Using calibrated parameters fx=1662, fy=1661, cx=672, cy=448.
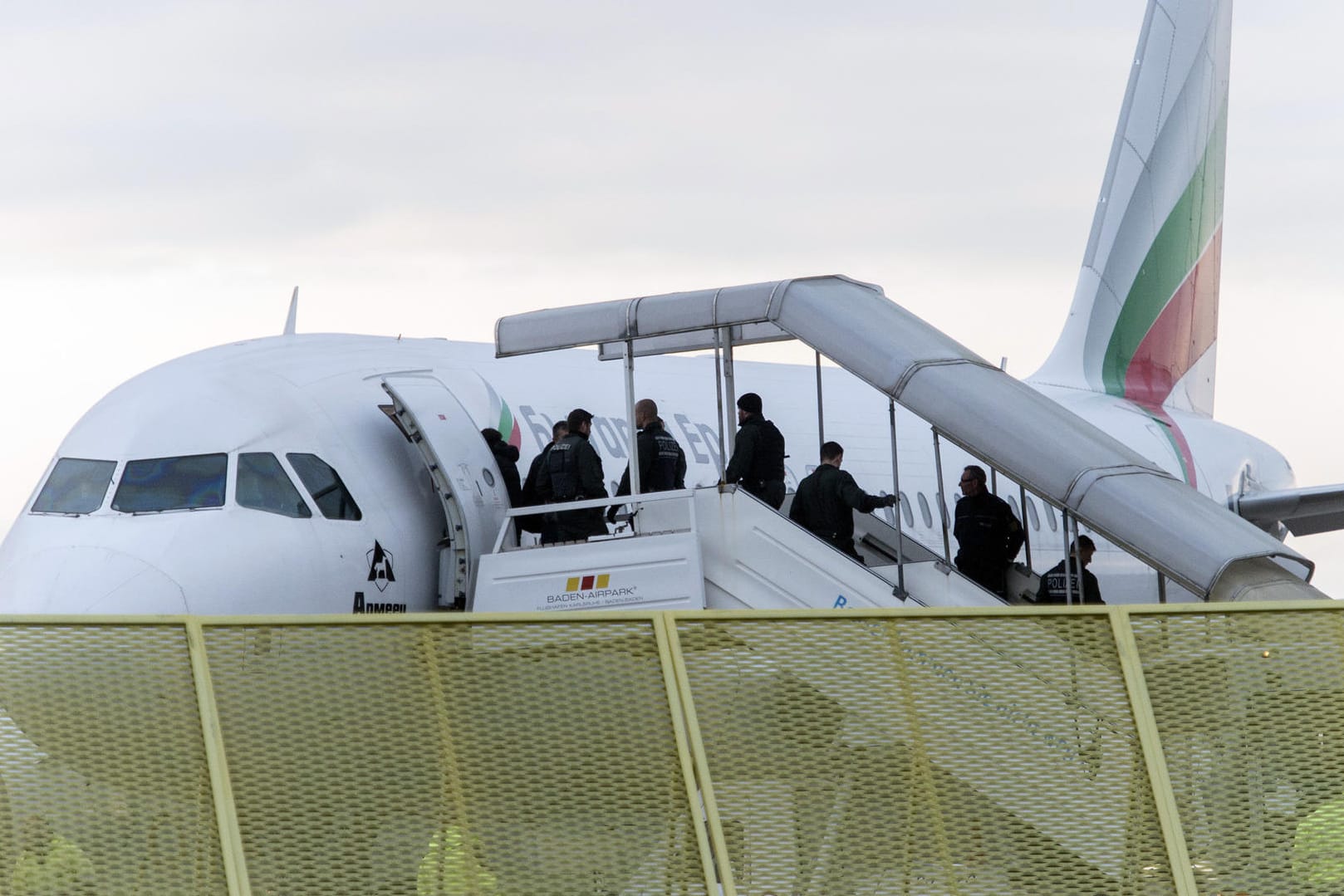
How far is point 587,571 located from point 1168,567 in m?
3.74

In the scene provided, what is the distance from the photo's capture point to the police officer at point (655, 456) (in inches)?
482

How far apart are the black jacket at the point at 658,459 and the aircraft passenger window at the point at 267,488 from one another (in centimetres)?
247

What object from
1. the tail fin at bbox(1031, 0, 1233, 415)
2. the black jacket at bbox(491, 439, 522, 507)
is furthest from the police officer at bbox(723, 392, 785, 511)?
the tail fin at bbox(1031, 0, 1233, 415)

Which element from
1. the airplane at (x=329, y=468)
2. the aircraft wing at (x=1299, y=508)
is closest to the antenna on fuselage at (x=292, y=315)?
the airplane at (x=329, y=468)

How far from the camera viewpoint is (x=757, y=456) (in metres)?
12.1

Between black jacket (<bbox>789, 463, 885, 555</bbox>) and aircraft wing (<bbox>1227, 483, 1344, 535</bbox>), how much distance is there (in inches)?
375

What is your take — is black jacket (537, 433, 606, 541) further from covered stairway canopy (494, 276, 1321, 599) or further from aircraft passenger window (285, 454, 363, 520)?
aircraft passenger window (285, 454, 363, 520)

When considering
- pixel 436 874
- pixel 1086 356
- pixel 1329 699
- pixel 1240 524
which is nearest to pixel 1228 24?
pixel 1086 356

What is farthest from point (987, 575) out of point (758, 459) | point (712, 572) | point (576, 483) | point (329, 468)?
point (329, 468)

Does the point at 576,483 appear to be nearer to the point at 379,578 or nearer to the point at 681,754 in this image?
the point at 379,578

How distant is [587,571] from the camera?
11062 mm

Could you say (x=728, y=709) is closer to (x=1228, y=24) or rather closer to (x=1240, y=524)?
(x=1240, y=524)

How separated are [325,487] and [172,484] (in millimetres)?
1029

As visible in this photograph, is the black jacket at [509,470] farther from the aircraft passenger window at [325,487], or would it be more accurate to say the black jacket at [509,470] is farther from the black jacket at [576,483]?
the aircraft passenger window at [325,487]
